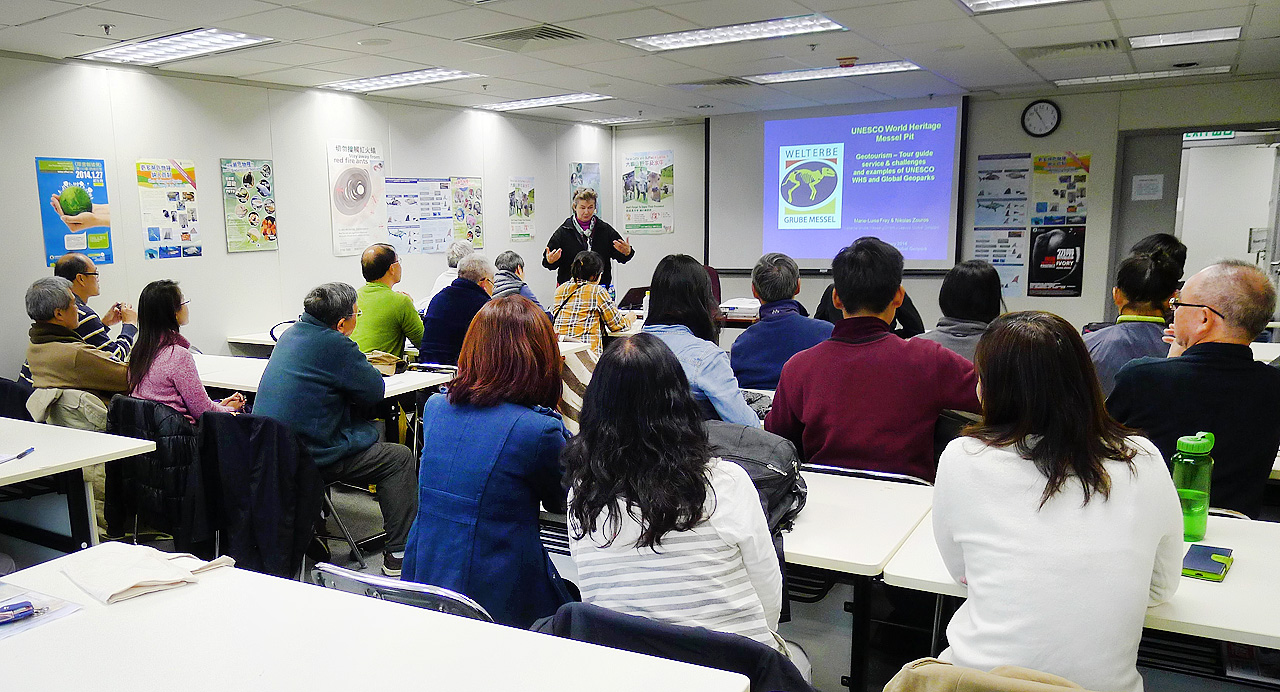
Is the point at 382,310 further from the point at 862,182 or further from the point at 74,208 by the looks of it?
the point at 862,182

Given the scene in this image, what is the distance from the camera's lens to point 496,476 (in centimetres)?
201

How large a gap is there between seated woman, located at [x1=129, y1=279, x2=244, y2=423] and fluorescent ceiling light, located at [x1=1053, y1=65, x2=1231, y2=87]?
22.6 feet

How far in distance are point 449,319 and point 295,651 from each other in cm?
362

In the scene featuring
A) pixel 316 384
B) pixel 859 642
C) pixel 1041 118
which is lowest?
pixel 859 642

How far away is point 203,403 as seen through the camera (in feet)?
11.7

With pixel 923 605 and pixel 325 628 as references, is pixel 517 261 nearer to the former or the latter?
pixel 923 605

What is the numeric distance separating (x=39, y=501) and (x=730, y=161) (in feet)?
24.3

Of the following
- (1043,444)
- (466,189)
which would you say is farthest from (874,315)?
(466,189)

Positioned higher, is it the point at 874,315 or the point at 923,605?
the point at 874,315

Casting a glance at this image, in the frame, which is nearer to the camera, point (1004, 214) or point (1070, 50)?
point (1070, 50)

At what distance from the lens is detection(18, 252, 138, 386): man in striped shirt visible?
433cm

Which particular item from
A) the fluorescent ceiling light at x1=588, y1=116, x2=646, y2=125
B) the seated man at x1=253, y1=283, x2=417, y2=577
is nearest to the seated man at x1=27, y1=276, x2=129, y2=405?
the seated man at x1=253, y1=283, x2=417, y2=577

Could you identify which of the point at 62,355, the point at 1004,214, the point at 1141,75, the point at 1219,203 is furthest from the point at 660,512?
the point at 1219,203

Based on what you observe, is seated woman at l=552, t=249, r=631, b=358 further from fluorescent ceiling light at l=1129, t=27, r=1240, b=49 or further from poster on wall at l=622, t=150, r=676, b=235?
poster on wall at l=622, t=150, r=676, b=235
